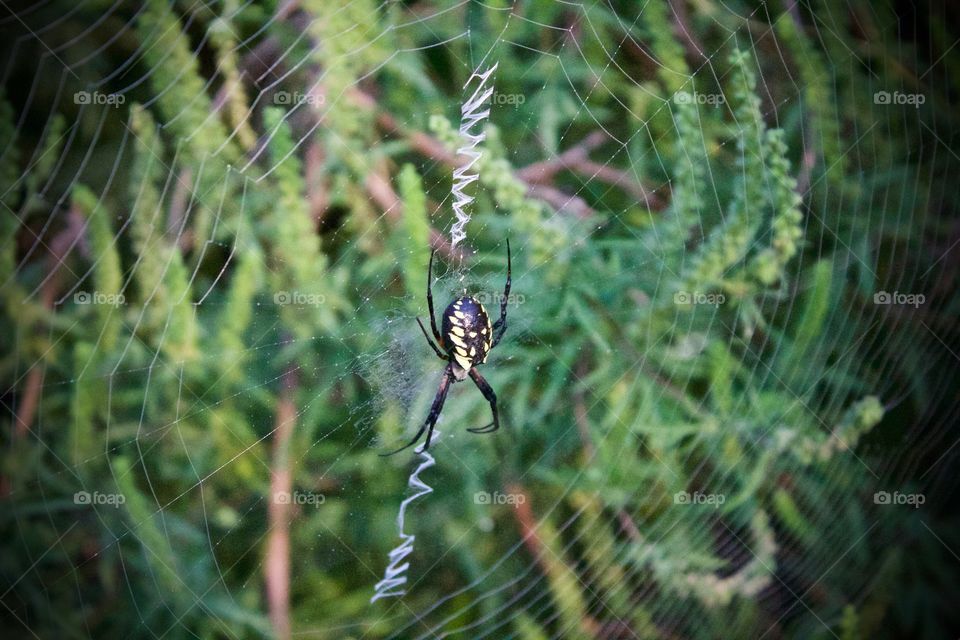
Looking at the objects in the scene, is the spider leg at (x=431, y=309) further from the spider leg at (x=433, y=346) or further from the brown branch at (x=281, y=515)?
the brown branch at (x=281, y=515)

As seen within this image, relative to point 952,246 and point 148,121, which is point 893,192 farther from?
point 148,121

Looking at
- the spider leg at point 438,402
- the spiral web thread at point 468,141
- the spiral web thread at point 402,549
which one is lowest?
the spiral web thread at point 402,549

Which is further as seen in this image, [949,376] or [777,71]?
[949,376]

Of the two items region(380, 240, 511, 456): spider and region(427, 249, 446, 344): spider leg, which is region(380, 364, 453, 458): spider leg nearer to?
region(380, 240, 511, 456): spider

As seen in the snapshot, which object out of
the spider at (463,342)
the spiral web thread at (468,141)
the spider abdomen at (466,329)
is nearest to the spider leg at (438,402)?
the spider at (463,342)

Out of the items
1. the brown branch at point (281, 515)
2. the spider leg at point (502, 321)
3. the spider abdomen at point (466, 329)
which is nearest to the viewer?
the spider abdomen at point (466, 329)

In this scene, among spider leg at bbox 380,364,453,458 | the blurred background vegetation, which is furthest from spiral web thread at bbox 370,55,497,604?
spider leg at bbox 380,364,453,458

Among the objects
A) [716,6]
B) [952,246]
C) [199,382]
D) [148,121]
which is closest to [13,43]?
[148,121]
